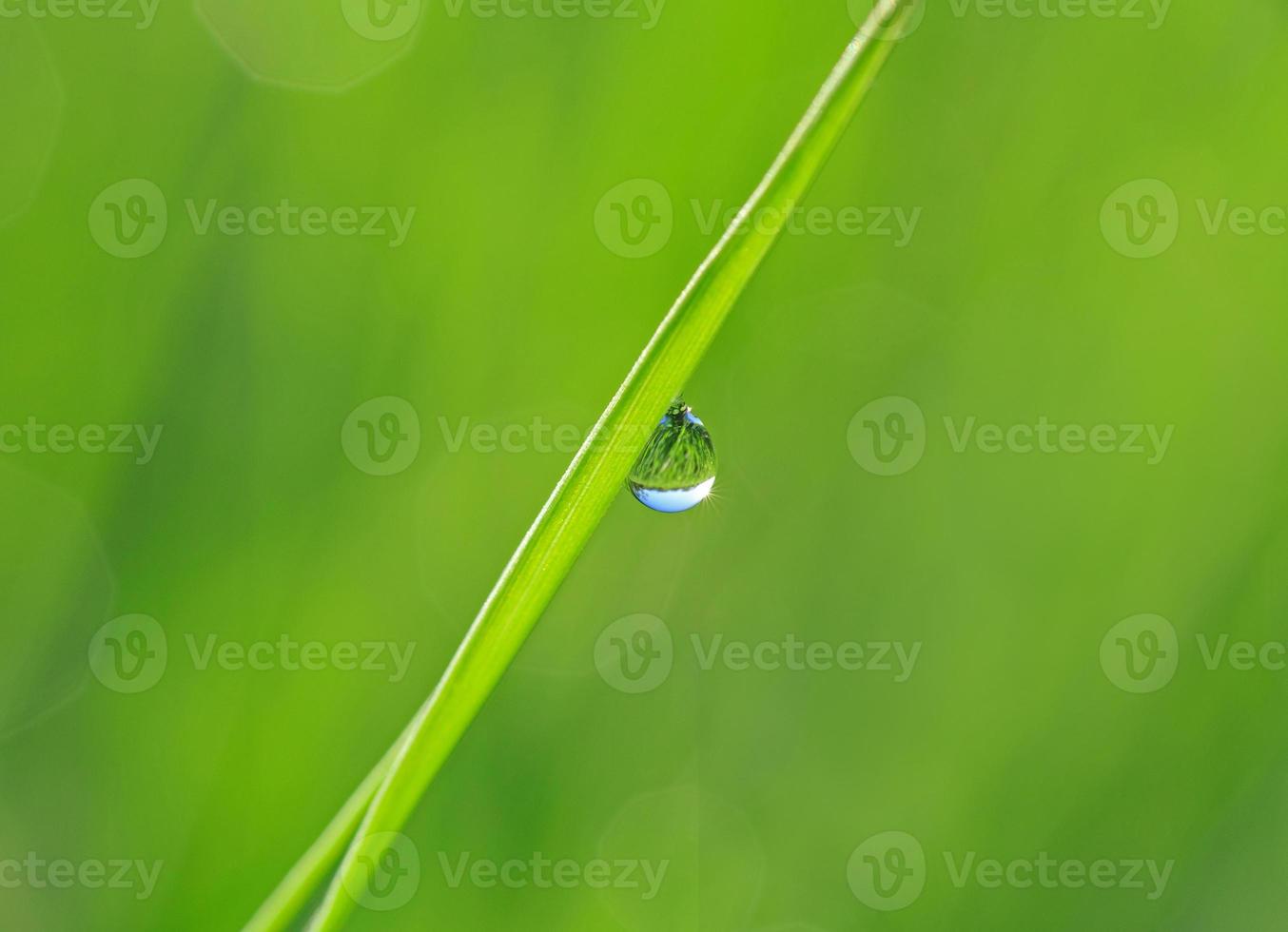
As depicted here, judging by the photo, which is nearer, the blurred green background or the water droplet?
the water droplet

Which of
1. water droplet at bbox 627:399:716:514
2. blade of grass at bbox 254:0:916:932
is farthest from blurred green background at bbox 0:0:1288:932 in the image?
blade of grass at bbox 254:0:916:932

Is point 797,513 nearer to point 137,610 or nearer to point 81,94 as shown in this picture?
point 137,610

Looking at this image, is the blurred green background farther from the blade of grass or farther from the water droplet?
the blade of grass

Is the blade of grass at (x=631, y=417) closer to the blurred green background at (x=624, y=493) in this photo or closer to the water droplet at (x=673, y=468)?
the water droplet at (x=673, y=468)

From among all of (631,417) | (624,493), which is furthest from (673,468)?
(624,493)

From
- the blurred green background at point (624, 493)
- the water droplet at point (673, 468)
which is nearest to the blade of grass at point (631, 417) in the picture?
the water droplet at point (673, 468)

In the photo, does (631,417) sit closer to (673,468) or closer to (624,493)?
(673,468)
